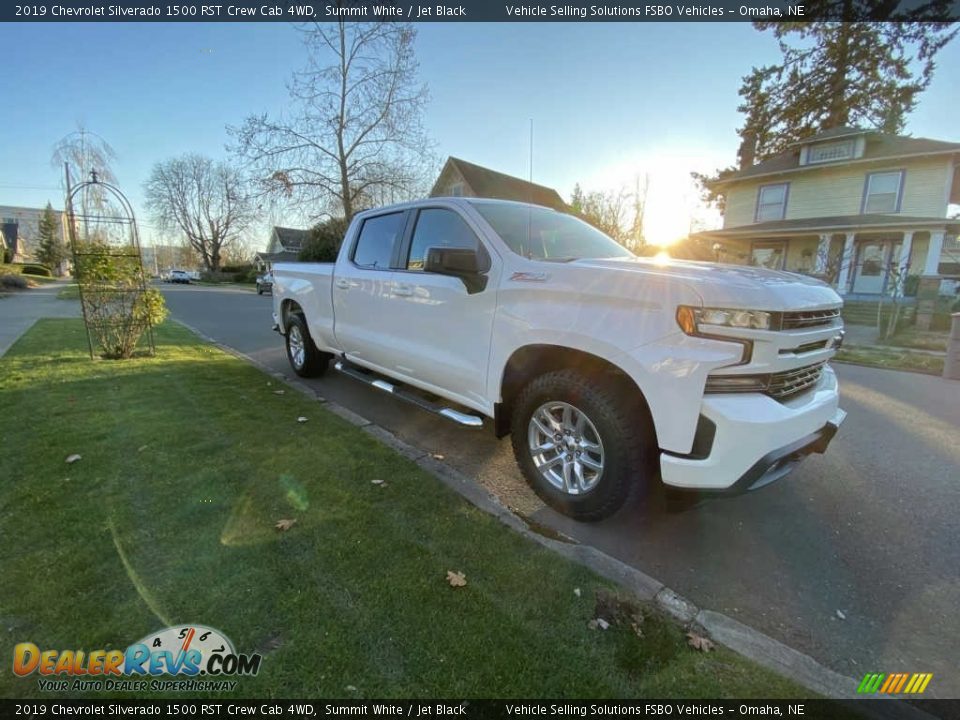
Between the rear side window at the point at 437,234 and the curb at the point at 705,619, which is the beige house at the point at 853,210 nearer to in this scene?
the rear side window at the point at 437,234

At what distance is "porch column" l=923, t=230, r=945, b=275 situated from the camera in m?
16.7

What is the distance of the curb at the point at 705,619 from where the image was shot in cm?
175

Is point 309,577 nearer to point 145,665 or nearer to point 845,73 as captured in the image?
point 145,665

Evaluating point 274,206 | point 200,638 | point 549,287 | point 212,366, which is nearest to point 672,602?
point 549,287

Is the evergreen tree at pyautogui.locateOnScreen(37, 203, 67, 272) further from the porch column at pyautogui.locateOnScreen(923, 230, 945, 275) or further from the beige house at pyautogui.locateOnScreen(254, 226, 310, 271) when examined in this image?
the porch column at pyautogui.locateOnScreen(923, 230, 945, 275)

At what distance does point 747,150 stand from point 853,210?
42.0ft

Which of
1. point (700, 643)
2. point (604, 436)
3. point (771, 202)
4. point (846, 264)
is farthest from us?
point (771, 202)

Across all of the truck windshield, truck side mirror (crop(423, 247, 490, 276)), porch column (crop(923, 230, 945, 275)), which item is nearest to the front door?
porch column (crop(923, 230, 945, 275))

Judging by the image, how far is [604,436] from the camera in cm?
253

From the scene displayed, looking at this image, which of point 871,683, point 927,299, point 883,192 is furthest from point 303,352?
point 883,192

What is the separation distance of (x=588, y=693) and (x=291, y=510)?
1917 mm

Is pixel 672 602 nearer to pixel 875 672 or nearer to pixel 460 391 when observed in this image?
pixel 875 672

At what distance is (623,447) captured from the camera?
8.08 ft

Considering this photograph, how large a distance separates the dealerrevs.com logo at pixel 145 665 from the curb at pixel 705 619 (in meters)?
1.51
